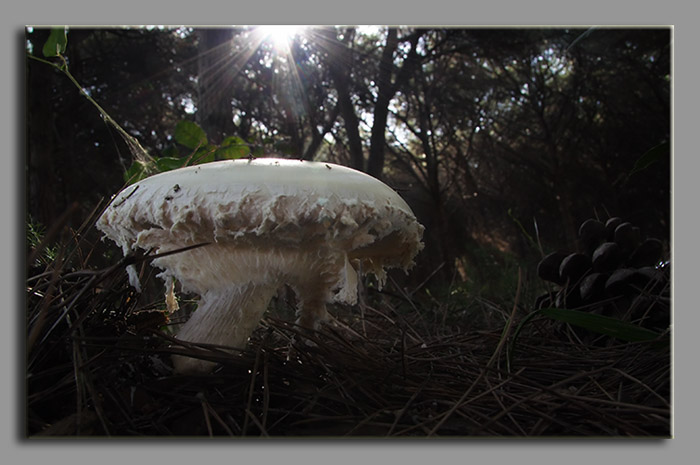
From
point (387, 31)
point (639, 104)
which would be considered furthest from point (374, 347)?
point (639, 104)

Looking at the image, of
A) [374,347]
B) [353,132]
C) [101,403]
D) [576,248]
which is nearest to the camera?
[101,403]

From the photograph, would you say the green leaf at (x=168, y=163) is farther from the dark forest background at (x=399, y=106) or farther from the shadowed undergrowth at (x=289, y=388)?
the shadowed undergrowth at (x=289, y=388)

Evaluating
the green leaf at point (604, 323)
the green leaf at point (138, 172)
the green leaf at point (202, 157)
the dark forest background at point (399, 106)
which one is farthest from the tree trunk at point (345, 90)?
the green leaf at point (604, 323)

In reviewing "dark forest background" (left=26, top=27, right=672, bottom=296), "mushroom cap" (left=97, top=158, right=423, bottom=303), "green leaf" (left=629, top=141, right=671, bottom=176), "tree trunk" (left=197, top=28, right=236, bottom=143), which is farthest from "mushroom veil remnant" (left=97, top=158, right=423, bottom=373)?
"tree trunk" (left=197, top=28, right=236, bottom=143)

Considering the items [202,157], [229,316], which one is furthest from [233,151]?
[229,316]

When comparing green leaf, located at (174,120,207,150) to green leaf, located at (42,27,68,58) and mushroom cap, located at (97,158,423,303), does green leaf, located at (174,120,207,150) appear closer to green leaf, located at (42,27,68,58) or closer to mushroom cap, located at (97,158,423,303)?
green leaf, located at (42,27,68,58)

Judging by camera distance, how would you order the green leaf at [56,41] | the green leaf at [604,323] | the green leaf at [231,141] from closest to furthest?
the green leaf at [604,323]
the green leaf at [56,41]
the green leaf at [231,141]

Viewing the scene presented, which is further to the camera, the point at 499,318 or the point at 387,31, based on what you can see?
the point at 499,318

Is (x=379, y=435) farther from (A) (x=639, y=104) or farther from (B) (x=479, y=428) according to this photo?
(A) (x=639, y=104)
